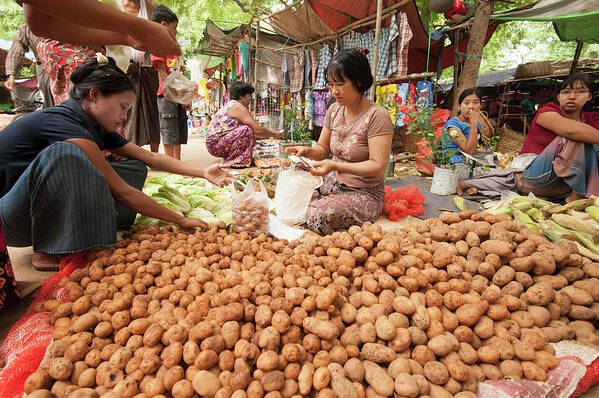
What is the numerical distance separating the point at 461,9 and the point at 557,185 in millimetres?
4437

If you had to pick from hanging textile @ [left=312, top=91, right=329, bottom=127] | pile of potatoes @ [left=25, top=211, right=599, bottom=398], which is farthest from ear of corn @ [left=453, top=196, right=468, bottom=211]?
hanging textile @ [left=312, top=91, right=329, bottom=127]

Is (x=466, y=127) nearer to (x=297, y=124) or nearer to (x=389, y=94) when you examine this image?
(x=389, y=94)

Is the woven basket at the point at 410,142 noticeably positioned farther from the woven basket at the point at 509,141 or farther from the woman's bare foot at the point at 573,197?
the woman's bare foot at the point at 573,197

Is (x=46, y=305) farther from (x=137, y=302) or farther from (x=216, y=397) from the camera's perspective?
(x=216, y=397)

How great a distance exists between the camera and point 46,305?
1.46 meters

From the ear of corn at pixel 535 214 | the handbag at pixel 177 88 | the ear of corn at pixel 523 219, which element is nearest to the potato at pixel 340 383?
the ear of corn at pixel 523 219

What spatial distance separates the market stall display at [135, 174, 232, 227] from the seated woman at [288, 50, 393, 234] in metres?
0.97

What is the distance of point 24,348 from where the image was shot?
123cm

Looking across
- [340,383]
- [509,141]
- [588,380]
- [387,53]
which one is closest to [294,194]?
[340,383]

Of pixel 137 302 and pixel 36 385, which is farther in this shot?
pixel 137 302

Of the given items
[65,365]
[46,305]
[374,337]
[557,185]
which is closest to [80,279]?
[46,305]

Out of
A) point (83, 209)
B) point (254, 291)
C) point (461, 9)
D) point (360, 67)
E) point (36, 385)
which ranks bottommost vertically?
point (36, 385)

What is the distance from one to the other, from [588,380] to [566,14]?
5.54 metres

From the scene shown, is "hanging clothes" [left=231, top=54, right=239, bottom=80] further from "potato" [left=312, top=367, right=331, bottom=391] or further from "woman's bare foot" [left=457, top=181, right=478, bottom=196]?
"potato" [left=312, top=367, right=331, bottom=391]
